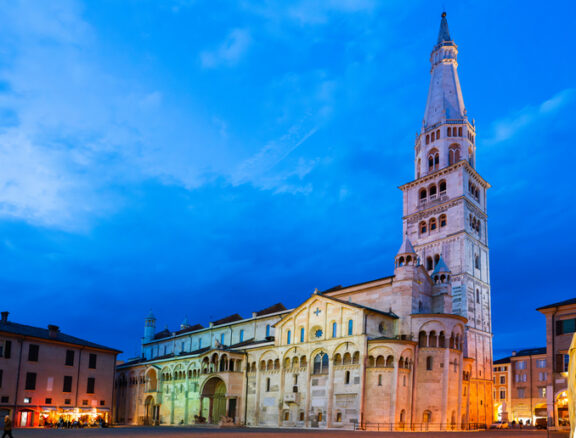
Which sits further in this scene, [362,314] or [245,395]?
[245,395]

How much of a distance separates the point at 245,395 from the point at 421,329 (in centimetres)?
2387

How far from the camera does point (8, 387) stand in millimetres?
57875

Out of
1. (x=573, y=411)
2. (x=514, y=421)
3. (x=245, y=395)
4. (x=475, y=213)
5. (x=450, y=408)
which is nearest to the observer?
(x=573, y=411)

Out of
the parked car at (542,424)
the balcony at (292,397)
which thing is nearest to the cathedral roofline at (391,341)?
the balcony at (292,397)

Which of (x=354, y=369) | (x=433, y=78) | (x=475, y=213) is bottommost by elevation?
(x=354, y=369)

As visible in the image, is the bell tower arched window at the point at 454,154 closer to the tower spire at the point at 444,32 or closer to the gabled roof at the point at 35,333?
the tower spire at the point at 444,32

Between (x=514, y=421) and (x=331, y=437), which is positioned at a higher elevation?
(x=331, y=437)

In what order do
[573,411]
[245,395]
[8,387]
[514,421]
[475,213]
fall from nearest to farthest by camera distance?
[573,411], [8,387], [245,395], [475,213], [514,421]

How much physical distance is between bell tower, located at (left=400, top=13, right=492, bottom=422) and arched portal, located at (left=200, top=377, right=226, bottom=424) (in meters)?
29.1

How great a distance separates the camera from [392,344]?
164 ft

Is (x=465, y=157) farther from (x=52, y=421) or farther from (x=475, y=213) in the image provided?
(x=52, y=421)

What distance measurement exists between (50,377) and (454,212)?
53.8 m

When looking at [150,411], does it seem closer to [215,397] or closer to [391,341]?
[215,397]

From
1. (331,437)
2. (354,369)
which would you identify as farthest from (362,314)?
(331,437)
